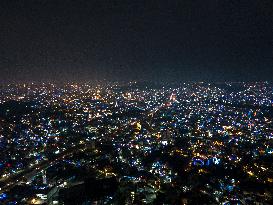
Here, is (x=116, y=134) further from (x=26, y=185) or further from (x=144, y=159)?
(x=26, y=185)

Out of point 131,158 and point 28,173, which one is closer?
point 28,173

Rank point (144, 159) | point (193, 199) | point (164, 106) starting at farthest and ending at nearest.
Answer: point (164, 106) < point (144, 159) < point (193, 199)

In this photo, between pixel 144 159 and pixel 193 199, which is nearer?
pixel 193 199

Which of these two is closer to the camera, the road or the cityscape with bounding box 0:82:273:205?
the cityscape with bounding box 0:82:273:205

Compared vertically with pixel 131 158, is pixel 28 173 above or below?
below

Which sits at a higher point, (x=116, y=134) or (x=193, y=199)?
(x=116, y=134)

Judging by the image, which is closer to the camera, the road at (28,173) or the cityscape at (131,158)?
the cityscape at (131,158)

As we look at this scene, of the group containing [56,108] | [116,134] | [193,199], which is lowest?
[193,199]

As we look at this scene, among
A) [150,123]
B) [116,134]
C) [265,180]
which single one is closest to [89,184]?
[265,180]
